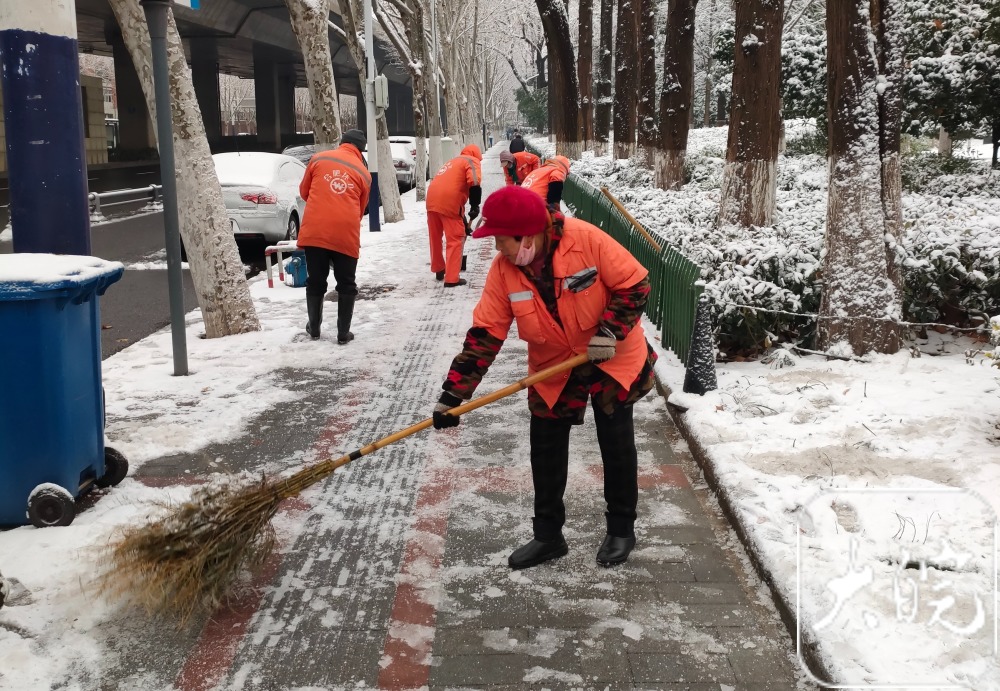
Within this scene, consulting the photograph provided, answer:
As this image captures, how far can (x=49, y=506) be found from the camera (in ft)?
15.1

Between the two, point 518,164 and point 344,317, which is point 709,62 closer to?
point 518,164

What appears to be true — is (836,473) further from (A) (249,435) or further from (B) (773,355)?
(A) (249,435)

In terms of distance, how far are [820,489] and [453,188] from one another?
711cm

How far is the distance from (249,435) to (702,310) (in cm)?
291

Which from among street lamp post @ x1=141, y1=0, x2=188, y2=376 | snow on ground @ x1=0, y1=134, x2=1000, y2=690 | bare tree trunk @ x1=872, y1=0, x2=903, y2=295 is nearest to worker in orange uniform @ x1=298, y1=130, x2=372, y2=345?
snow on ground @ x1=0, y1=134, x2=1000, y2=690

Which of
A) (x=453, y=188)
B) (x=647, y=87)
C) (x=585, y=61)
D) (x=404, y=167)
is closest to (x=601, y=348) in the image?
(x=453, y=188)

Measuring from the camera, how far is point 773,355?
726 centimetres

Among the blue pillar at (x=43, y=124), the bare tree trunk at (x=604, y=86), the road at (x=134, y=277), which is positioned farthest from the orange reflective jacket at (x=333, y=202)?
the bare tree trunk at (x=604, y=86)

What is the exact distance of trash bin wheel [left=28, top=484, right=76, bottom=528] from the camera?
4.58m

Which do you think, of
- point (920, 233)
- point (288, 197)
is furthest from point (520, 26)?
point (920, 233)

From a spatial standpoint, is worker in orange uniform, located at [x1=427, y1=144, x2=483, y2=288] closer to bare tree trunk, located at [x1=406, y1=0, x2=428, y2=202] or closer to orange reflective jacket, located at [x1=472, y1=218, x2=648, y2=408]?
orange reflective jacket, located at [x1=472, y1=218, x2=648, y2=408]

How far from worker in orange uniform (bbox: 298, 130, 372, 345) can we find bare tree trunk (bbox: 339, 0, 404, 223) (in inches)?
408

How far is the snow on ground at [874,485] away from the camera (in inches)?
138

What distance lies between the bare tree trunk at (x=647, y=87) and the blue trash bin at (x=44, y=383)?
15286 mm
